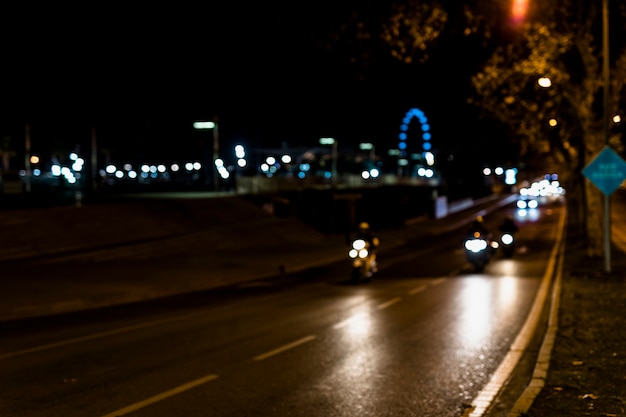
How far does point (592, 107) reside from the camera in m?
24.1

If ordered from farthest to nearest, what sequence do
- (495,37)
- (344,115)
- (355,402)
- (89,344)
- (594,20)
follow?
(344,115), (495,37), (594,20), (89,344), (355,402)

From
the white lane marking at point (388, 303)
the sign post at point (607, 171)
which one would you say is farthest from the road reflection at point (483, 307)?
the sign post at point (607, 171)

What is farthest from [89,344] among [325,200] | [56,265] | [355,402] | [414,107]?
[414,107]

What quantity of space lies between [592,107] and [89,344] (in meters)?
16.6

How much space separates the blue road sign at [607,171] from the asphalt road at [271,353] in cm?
296

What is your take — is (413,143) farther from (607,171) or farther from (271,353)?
(271,353)

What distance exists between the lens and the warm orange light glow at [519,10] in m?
19.0

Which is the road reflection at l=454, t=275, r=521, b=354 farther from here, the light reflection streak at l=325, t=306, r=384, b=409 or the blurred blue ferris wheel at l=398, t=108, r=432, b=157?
the blurred blue ferris wheel at l=398, t=108, r=432, b=157

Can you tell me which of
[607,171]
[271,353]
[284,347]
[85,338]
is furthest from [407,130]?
[271,353]

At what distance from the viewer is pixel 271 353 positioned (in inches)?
455

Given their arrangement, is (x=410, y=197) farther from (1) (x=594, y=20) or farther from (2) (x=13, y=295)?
(2) (x=13, y=295)

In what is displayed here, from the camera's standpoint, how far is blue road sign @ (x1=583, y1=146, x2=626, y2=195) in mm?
19766

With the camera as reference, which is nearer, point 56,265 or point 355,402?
point 355,402

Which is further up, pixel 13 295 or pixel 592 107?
pixel 592 107
